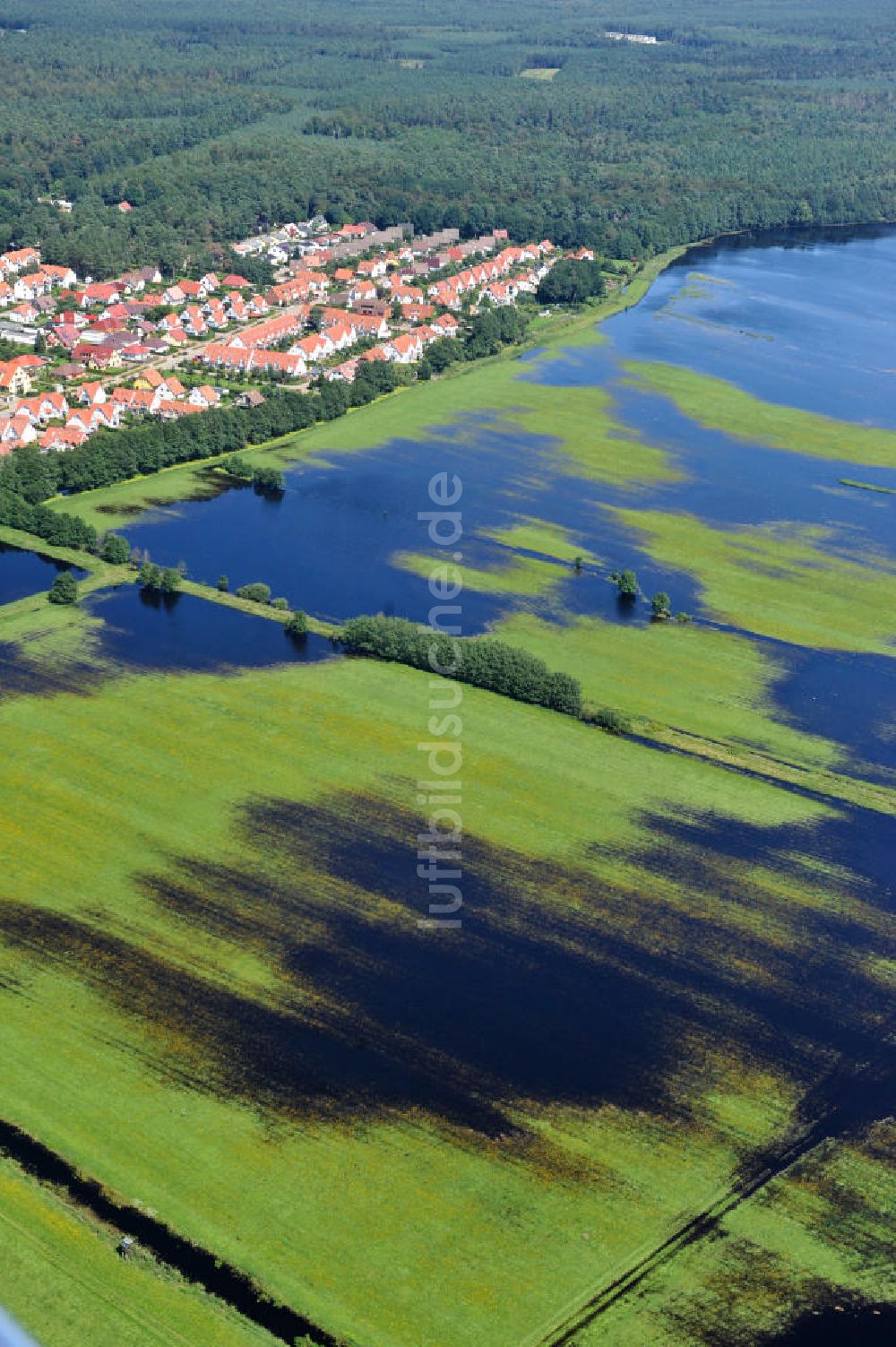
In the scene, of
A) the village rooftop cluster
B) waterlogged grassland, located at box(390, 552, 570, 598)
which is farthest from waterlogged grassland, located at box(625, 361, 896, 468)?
waterlogged grassland, located at box(390, 552, 570, 598)

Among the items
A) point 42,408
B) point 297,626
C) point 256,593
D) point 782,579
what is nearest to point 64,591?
point 256,593

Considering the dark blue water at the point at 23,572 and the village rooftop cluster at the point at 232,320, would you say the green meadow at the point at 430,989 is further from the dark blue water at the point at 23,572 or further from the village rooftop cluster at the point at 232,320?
the village rooftop cluster at the point at 232,320

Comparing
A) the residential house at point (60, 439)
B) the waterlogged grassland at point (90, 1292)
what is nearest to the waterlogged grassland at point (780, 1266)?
the waterlogged grassland at point (90, 1292)

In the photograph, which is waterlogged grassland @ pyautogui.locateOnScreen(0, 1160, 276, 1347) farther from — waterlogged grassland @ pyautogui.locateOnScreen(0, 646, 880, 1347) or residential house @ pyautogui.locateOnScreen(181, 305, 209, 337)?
residential house @ pyautogui.locateOnScreen(181, 305, 209, 337)

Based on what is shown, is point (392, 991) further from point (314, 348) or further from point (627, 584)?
point (314, 348)

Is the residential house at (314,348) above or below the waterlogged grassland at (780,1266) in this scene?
above
